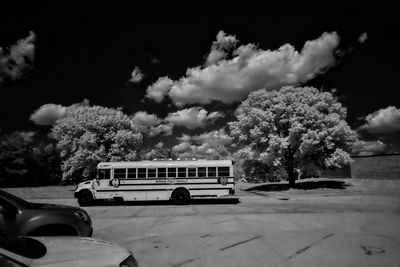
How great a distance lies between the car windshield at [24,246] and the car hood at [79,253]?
74mm

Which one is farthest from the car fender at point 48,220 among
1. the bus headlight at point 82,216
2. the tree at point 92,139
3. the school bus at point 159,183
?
the tree at point 92,139

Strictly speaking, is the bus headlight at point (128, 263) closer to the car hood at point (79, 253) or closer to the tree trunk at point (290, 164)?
the car hood at point (79, 253)

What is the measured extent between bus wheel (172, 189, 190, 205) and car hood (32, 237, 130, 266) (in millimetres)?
15478

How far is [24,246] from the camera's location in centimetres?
335

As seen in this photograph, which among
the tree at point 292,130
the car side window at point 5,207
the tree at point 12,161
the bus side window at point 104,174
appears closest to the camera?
the car side window at point 5,207

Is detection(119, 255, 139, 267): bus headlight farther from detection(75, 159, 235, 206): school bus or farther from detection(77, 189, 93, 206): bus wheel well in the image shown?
detection(77, 189, 93, 206): bus wheel well

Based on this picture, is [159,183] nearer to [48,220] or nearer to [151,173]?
[151,173]

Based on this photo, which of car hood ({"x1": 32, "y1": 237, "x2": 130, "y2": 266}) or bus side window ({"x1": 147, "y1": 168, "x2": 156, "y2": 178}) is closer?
car hood ({"x1": 32, "y1": 237, "x2": 130, "y2": 266})

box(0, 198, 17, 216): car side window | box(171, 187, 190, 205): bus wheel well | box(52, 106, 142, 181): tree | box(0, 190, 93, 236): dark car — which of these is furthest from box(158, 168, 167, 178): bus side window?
box(52, 106, 142, 181): tree

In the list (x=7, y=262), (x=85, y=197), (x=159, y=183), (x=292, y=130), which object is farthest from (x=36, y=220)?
(x=292, y=130)

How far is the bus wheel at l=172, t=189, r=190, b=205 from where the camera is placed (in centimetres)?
1930

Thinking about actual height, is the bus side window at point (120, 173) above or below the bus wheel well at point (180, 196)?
above

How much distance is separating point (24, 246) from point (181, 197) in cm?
1629

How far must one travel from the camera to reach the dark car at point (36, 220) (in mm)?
6191
